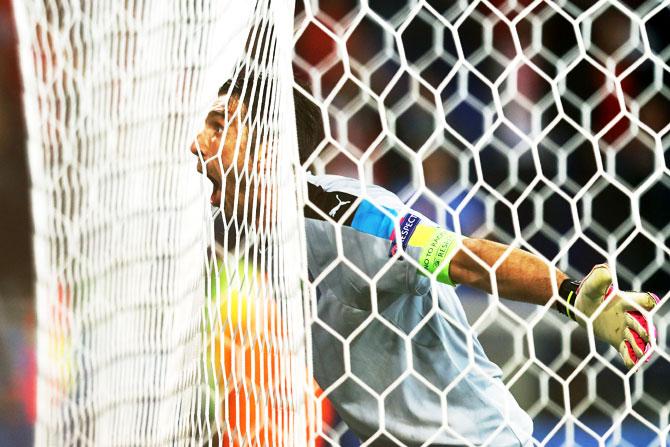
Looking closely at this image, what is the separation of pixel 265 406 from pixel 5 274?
117 centimetres

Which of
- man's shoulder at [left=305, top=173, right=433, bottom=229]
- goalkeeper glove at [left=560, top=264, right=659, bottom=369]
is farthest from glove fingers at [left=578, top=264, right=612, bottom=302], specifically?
man's shoulder at [left=305, top=173, right=433, bottom=229]

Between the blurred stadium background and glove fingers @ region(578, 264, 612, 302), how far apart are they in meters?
0.08

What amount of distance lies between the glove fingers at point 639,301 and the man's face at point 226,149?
27 centimetres

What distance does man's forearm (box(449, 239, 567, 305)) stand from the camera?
0.53 meters

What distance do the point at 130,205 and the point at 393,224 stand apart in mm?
195

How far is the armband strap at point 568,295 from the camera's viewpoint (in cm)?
51

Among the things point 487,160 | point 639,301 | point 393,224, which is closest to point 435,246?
point 393,224

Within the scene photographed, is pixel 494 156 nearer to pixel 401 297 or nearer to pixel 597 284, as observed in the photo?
pixel 401 297

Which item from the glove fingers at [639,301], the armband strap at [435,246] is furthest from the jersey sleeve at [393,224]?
the glove fingers at [639,301]

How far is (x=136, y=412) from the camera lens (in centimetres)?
49

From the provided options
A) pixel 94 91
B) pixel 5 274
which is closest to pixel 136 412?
pixel 94 91

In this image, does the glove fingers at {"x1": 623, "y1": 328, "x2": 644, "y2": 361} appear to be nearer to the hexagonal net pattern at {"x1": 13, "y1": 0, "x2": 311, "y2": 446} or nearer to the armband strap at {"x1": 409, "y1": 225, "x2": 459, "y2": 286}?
the armband strap at {"x1": 409, "y1": 225, "x2": 459, "y2": 286}

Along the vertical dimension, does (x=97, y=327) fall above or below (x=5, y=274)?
above

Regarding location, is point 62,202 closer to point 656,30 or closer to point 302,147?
point 302,147
